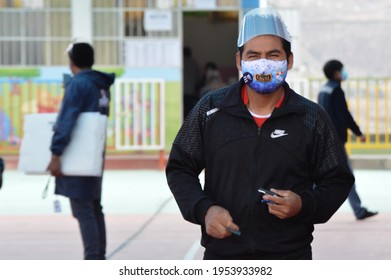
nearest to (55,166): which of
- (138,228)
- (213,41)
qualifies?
(138,228)

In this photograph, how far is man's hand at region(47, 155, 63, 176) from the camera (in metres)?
7.94

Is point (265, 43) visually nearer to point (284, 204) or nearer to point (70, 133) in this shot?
point (284, 204)

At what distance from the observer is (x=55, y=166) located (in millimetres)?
7945

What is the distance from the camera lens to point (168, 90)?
18188 mm

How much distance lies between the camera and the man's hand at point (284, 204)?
156 inches

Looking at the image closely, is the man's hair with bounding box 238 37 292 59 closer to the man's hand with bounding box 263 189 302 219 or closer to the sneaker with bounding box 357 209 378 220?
the man's hand with bounding box 263 189 302 219

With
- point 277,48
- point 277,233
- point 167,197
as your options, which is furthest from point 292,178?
point 167,197

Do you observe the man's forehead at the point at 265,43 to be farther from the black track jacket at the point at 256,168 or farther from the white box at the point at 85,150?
the white box at the point at 85,150

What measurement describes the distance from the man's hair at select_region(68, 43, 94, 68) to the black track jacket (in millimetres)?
4161

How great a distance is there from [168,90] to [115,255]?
8921mm

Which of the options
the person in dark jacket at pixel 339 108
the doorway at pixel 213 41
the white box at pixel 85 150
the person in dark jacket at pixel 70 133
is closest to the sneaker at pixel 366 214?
the person in dark jacket at pixel 339 108

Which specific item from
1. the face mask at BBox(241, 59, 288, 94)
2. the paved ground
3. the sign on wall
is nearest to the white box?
the paved ground

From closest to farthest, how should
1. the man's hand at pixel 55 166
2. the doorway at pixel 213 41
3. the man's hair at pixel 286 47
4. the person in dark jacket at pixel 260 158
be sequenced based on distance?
the person in dark jacket at pixel 260 158 < the man's hair at pixel 286 47 < the man's hand at pixel 55 166 < the doorway at pixel 213 41

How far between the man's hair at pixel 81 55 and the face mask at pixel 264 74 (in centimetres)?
421
